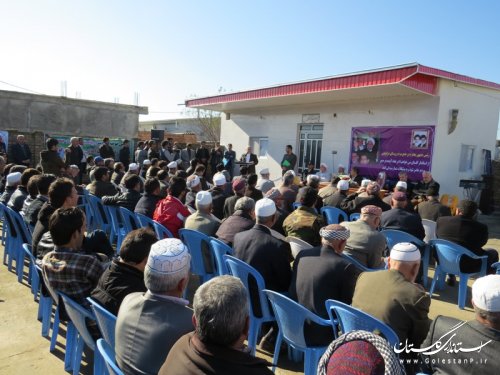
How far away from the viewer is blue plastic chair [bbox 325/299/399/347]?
84.8 inches

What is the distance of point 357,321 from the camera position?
7.46ft

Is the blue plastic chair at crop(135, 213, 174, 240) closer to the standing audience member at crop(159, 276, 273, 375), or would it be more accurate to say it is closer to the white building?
the standing audience member at crop(159, 276, 273, 375)

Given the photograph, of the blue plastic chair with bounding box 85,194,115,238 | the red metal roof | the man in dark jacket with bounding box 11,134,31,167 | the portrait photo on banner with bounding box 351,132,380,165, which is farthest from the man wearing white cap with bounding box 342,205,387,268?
the man in dark jacket with bounding box 11,134,31,167

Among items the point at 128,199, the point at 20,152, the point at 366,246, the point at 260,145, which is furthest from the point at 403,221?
the point at 260,145

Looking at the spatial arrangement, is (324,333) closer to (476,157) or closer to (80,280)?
(80,280)

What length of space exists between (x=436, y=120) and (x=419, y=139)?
0.67 meters

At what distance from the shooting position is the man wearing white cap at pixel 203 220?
4430 millimetres

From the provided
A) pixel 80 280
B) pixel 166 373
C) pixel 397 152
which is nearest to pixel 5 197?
pixel 80 280

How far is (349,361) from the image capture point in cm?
116

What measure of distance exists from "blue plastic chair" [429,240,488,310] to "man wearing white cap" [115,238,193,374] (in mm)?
3743

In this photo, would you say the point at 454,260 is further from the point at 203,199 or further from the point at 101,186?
the point at 101,186

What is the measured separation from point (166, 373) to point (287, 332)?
1451 mm

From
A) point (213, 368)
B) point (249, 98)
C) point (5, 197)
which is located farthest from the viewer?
point (249, 98)

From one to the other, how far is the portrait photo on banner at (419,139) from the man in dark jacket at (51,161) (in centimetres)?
889
